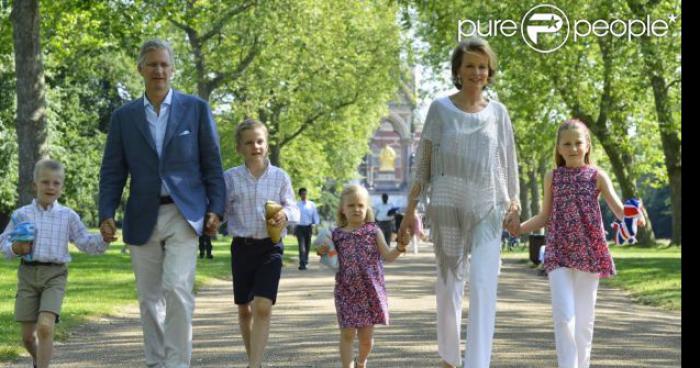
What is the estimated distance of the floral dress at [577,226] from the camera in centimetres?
818

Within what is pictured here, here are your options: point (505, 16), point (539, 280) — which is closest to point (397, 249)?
point (539, 280)

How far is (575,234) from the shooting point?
27.1ft

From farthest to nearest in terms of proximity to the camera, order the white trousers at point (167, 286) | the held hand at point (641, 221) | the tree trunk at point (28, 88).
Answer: the tree trunk at point (28, 88) → the held hand at point (641, 221) → the white trousers at point (167, 286)

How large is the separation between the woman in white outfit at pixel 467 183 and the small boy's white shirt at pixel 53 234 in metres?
2.14

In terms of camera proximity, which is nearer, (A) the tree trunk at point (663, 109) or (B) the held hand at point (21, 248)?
(B) the held hand at point (21, 248)

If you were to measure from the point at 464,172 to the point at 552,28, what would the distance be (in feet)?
88.5

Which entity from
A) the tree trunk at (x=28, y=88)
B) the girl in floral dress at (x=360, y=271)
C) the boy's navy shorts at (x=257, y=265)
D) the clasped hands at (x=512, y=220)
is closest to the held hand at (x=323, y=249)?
the girl in floral dress at (x=360, y=271)

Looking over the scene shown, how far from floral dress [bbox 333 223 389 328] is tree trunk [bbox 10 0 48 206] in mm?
13283

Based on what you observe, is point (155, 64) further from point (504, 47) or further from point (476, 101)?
Answer: point (504, 47)

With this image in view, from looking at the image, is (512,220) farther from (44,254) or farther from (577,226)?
(44,254)

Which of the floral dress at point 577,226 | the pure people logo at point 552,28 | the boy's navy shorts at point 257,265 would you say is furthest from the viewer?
the pure people logo at point 552,28

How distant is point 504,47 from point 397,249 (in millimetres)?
24580

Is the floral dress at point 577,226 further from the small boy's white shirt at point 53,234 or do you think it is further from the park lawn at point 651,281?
the park lawn at point 651,281

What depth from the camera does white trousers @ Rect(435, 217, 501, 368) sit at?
7277 mm
